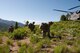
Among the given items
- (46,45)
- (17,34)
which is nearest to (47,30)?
(17,34)

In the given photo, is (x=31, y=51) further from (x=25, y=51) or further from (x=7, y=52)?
(x=7, y=52)

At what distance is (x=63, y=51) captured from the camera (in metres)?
13.6

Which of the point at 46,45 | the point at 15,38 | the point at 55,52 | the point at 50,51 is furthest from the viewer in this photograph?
the point at 15,38

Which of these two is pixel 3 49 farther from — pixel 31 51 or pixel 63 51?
pixel 63 51

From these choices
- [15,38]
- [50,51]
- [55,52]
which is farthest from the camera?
[15,38]

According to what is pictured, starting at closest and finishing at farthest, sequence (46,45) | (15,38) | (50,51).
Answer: (50,51), (46,45), (15,38)

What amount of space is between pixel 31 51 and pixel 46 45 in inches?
130

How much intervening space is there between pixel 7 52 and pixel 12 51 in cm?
121

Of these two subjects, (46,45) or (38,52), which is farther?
(46,45)


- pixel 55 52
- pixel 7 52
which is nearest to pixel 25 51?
pixel 7 52

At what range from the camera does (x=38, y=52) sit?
14.1m

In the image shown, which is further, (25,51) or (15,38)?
(15,38)

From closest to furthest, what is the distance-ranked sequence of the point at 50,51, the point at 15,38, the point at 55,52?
the point at 55,52, the point at 50,51, the point at 15,38

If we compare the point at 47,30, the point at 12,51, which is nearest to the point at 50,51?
the point at 12,51
